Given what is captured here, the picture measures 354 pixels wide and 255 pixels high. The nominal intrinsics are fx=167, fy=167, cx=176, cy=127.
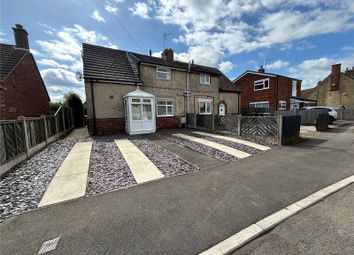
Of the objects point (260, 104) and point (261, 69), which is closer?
point (260, 104)

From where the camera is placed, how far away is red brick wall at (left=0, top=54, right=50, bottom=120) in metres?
10.5

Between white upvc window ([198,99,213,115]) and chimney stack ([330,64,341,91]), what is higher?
chimney stack ([330,64,341,91])

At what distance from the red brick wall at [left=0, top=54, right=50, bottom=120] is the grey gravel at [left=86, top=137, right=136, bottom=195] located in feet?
28.3

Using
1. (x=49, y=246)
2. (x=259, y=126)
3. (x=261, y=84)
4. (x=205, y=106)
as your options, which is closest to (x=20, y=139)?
(x=49, y=246)

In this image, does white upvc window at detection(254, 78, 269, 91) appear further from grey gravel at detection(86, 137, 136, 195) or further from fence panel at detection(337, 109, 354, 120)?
grey gravel at detection(86, 137, 136, 195)

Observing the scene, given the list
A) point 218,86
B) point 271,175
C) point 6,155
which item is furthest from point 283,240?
point 218,86

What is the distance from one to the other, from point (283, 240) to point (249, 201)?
38.8 inches

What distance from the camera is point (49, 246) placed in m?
2.22

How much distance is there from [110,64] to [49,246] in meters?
12.9

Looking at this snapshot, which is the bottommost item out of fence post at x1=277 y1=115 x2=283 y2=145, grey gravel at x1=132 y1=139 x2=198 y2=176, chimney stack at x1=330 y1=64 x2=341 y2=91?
grey gravel at x1=132 y1=139 x2=198 y2=176

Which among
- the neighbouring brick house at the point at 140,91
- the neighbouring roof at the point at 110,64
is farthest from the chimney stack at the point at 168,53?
the neighbouring roof at the point at 110,64

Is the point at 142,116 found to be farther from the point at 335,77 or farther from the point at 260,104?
the point at 335,77

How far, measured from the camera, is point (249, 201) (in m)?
3.33

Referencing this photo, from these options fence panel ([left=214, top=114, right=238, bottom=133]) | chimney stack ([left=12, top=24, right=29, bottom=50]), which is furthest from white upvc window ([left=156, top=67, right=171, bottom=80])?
chimney stack ([left=12, top=24, right=29, bottom=50])
